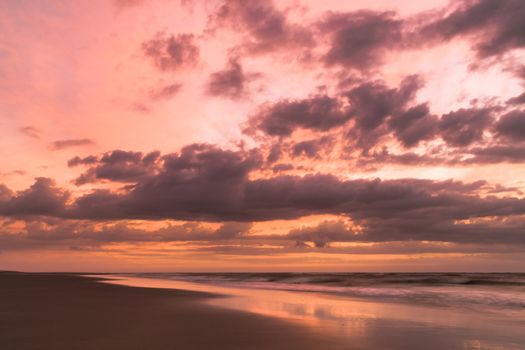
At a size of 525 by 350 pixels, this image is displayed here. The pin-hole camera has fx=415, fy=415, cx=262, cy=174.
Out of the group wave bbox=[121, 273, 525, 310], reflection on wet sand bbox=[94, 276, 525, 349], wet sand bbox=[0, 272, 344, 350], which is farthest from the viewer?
wave bbox=[121, 273, 525, 310]

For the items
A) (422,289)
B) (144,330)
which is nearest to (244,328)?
(144,330)

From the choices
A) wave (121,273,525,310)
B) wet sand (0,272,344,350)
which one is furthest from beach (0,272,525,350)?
wave (121,273,525,310)

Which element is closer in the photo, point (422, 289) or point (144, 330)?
point (144, 330)

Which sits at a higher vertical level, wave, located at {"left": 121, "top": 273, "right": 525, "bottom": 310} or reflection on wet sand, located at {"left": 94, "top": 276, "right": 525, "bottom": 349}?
reflection on wet sand, located at {"left": 94, "top": 276, "right": 525, "bottom": 349}

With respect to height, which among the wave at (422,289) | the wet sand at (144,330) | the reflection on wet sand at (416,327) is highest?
the wet sand at (144,330)

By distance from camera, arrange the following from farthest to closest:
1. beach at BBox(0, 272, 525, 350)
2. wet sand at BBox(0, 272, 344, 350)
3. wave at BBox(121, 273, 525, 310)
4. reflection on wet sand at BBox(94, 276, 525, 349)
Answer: wave at BBox(121, 273, 525, 310) → reflection on wet sand at BBox(94, 276, 525, 349) → beach at BBox(0, 272, 525, 350) → wet sand at BBox(0, 272, 344, 350)

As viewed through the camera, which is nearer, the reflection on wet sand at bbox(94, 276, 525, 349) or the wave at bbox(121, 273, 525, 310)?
the reflection on wet sand at bbox(94, 276, 525, 349)

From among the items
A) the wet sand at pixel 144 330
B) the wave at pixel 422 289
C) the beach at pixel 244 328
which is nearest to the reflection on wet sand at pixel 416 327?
the beach at pixel 244 328

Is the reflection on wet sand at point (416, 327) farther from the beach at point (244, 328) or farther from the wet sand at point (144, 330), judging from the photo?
the wet sand at point (144, 330)

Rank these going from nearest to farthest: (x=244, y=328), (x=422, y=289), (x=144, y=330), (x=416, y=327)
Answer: (x=144, y=330), (x=244, y=328), (x=416, y=327), (x=422, y=289)

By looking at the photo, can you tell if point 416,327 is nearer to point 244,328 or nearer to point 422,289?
point 244,328

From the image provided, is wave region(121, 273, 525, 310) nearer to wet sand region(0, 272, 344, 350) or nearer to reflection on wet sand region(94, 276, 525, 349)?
reflection on wet sand region(94, 276, 525, 349)

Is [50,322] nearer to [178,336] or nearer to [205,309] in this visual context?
[178,336]

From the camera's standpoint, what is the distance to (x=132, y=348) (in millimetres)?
10727
